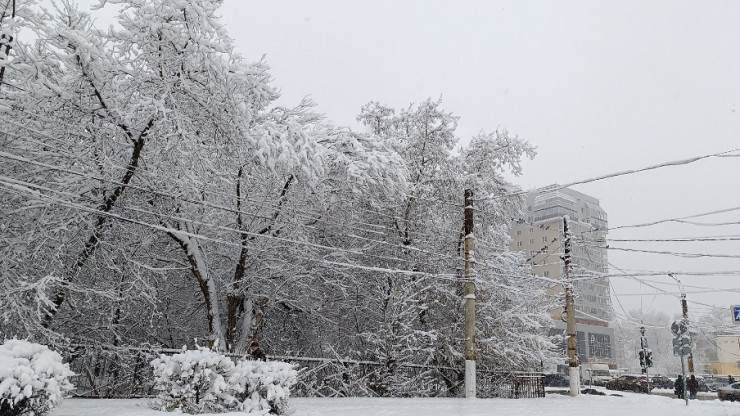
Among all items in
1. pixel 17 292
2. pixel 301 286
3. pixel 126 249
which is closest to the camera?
pixel 17 292

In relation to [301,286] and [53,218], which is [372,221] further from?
[53,218]

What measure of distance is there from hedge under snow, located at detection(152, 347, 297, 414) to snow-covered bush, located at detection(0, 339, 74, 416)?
1612 millimetres

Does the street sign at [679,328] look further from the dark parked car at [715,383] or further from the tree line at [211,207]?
the dark parked car at [715,383]

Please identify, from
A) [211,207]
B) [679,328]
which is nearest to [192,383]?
[211,207]

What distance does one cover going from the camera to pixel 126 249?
49.2 feet

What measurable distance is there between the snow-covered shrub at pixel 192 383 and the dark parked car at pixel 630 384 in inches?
1531

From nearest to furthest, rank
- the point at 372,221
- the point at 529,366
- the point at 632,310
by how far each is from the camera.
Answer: the point at 372,221 < the point at 529,366 < the point at 632,310

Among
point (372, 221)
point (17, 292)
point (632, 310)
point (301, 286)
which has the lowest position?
point (17, 292)

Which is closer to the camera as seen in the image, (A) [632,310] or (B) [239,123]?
(B) [239,123]

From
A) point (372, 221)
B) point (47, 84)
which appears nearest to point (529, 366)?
point (372, 221)

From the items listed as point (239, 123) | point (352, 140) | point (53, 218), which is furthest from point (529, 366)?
point (53, 218)

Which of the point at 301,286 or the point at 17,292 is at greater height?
the point at 301,286

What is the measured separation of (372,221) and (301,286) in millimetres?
4808

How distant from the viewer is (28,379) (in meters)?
6.44
